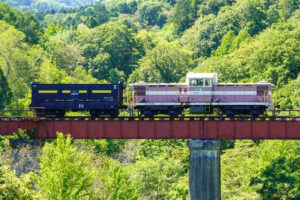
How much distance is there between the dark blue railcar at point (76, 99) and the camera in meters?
52.5

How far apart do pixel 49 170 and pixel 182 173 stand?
102 ft

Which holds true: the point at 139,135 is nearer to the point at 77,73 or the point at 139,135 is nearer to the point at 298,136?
the point at 298,136

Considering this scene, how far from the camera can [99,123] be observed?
48.9 meters

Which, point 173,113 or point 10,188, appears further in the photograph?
point 173,113

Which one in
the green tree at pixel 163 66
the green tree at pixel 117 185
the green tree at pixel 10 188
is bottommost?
the green tree at pixel 117 185

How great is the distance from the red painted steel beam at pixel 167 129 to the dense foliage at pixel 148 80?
218 cm

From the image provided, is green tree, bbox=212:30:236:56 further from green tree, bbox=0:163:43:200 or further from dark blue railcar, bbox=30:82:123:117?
green tree, bbox=0:163:43:200

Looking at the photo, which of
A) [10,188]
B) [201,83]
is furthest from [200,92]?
[10,188]

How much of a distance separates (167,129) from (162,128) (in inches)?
18.9

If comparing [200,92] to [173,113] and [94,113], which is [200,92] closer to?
[173,113]

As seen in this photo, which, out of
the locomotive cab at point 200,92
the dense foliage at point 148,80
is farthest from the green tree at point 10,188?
the locomotive cab at point 200,92

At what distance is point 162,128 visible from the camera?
159ft

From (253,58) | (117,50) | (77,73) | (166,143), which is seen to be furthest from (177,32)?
(166,143)

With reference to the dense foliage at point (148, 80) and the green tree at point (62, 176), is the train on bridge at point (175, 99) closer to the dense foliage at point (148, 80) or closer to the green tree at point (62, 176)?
the dense foliage at point (148, 80)
